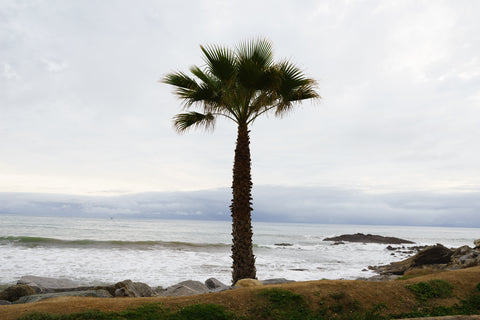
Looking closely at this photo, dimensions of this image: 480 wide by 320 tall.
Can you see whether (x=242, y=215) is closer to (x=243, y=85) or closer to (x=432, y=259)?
(x=243, y=85)

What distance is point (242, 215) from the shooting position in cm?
1100

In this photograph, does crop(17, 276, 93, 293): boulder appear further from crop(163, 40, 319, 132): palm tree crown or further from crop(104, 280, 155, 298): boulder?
crop(163, 40, 319, 132): palm tree crown

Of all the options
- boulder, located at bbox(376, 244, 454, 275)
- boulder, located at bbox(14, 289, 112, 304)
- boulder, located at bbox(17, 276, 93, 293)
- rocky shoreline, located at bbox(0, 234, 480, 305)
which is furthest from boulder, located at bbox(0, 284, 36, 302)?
boulder, located at bbox(376, 244, 454, 275)

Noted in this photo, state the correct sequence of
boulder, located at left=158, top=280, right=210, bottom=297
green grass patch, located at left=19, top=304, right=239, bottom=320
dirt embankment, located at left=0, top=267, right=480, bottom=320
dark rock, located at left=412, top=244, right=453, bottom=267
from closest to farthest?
green grass patch, located at left=19, top=304, right=239, bottom=320
dirt embankment, located at left=0, top=267, right=480, bottom=320
boulder, located at left=158, top=280, right=210, bottom=297
dark rock, located at left=412, top=244, right=453, bottom=267

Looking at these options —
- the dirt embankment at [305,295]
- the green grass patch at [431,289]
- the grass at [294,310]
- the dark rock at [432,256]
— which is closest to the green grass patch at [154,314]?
the grass at [294,310]

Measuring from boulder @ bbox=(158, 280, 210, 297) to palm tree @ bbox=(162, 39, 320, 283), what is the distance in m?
1.71

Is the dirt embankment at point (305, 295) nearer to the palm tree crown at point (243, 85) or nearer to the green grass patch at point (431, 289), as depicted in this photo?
the green grass patch at point (431, 289)

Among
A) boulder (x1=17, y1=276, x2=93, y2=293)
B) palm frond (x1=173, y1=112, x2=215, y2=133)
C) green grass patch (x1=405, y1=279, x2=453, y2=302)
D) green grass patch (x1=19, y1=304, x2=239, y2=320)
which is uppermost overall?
palm frond (x1=173, y1=112, x2=215, y2=133)

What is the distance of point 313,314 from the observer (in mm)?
6867

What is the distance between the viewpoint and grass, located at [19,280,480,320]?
6398 mm

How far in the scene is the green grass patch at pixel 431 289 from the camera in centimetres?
782

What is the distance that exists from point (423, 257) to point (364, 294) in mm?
14915

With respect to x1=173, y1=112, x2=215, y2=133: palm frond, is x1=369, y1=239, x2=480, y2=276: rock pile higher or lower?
lower

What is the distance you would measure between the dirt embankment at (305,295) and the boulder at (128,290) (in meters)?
2.71
